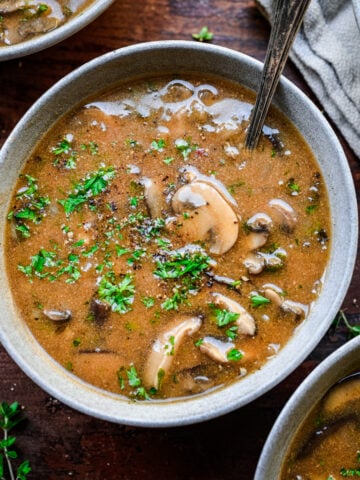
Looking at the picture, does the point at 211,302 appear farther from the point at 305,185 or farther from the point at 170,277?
the point at 305,185

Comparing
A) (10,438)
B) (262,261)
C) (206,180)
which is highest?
(206,180)

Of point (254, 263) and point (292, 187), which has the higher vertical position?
point (292, 187)

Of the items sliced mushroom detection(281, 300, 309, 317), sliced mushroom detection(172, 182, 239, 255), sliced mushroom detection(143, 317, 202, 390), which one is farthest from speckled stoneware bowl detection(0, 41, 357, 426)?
sliced mushroom detection(172, 182, 239, 255)

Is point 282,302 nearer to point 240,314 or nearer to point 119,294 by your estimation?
point 240,314

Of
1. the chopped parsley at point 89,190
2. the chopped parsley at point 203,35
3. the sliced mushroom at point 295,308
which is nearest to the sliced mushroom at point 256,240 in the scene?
the sliced mushroom at point 295,308

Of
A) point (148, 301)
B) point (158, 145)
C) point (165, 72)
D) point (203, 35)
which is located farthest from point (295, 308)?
point (203, 35)

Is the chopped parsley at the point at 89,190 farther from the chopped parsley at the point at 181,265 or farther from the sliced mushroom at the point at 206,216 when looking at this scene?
the chopped parsley at the point at 181,265

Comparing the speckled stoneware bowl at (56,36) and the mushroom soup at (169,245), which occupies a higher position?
the speckled stoneware bowl at (56,36)
